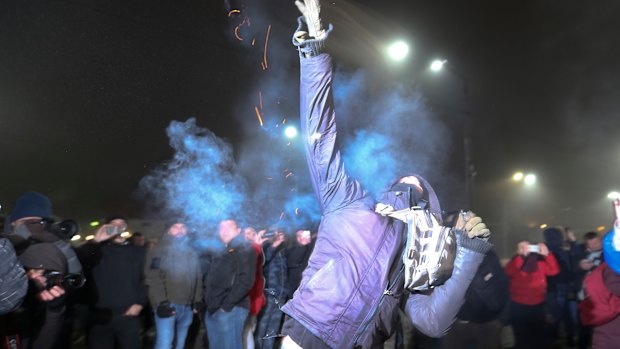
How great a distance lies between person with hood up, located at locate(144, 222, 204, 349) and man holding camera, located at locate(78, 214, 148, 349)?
318mm

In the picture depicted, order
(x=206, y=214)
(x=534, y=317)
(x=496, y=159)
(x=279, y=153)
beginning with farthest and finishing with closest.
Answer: (x=496, y=159) → (x=279, y=153) → (x=206, y=214) → (x=534, y=317)

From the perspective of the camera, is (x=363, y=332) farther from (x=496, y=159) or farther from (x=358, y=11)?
(x=496, y=159)

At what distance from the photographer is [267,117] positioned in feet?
Answer: 22.1

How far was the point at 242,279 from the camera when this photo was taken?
17.1 ft

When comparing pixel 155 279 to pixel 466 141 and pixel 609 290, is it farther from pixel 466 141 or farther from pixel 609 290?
pixel 466 141

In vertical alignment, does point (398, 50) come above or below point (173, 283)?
above

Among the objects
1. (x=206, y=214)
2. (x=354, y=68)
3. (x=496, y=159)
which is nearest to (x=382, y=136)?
(x=354, y=68)

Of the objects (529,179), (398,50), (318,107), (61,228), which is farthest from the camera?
(529,179)

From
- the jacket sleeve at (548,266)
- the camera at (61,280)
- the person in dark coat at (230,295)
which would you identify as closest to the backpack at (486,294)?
the jacket sleeve at (548,266)

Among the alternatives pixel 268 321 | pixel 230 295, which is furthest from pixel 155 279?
pixel 268 321

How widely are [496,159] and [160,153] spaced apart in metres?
17.0

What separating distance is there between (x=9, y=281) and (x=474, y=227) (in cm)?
302

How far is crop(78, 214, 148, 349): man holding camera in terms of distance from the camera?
4926mm

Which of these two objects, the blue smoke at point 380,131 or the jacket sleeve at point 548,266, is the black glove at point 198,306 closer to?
the blue smoke at point 380,131
